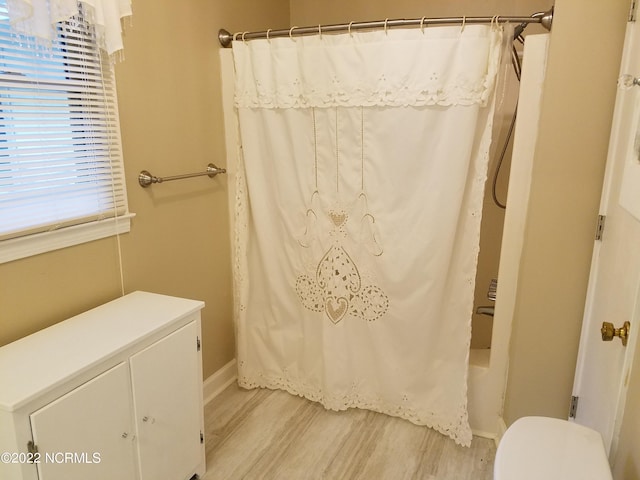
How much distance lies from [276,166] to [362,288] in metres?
0.71

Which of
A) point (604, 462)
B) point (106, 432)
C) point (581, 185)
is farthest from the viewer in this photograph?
point (581, 185)

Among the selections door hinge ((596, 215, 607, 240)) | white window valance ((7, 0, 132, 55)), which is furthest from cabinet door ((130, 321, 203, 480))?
door hinge ((596, 215, 607, 240))

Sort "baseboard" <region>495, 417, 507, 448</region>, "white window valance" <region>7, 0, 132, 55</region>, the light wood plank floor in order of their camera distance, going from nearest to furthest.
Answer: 1. "white window valance" <region>7, 0, 132, 55</region>
2. the light wood plank floor
3. "baseboard" <region>495, 417, 507, 448</region>

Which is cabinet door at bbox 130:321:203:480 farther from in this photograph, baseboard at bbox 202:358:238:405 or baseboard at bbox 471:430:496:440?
Result: baseboard at bbox 471:430:496:440

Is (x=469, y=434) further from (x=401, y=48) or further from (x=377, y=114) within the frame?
(x=401, y=48)

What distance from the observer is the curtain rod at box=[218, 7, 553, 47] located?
1765 millimetres

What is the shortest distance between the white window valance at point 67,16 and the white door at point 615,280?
1.59 meters

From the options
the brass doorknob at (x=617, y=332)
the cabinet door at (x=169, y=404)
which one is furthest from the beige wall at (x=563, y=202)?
the cabinet door at (x=169, y=404)

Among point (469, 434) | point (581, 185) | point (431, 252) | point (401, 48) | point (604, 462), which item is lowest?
point (469, 434)

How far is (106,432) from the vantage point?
1.44m

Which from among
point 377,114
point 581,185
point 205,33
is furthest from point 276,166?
point 581,185

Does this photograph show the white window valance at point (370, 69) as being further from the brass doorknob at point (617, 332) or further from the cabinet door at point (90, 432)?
the cabinet door at point (90, 432)

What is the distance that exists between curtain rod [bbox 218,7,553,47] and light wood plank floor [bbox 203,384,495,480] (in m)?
1.79

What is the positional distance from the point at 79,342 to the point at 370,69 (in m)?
1.51
